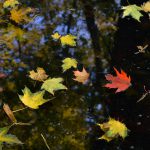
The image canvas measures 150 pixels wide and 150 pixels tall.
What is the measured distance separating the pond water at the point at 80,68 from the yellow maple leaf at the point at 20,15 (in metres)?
0.12

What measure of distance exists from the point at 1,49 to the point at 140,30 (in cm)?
128

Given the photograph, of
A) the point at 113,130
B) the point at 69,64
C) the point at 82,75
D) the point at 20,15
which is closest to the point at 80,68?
the point at 69,64

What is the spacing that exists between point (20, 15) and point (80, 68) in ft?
2.70

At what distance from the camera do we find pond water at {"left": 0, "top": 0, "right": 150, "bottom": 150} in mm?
2658

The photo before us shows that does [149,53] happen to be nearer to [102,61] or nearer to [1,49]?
[102,61]

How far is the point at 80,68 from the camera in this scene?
3.07m

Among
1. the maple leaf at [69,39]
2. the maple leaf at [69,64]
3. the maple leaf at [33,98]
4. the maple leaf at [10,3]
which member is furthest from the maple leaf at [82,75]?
the maple leaf at [10,3]

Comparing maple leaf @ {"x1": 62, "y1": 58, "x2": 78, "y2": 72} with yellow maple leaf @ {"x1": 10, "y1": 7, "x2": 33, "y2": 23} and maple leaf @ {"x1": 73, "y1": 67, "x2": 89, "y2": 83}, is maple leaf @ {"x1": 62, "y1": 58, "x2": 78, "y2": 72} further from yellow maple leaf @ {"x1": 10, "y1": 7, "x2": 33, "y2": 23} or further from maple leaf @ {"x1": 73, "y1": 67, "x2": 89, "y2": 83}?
yellow maple leaf @ {"x1": 10, "y1": 7, "x2": 33, "y2": 23}

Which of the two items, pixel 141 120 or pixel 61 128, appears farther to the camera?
pixel 61 128

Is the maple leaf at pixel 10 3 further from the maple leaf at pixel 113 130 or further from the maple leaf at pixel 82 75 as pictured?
the maple leaf at pixel 113 130

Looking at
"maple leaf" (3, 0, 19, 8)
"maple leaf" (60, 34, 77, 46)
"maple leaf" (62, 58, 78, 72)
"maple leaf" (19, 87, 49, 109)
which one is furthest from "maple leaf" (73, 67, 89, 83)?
"maple leaf" (3, 0, 19, 8)

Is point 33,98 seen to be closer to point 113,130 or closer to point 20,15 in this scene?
point 113,130

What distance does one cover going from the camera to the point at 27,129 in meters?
2.80

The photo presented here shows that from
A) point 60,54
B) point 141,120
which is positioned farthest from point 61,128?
point 60,54
